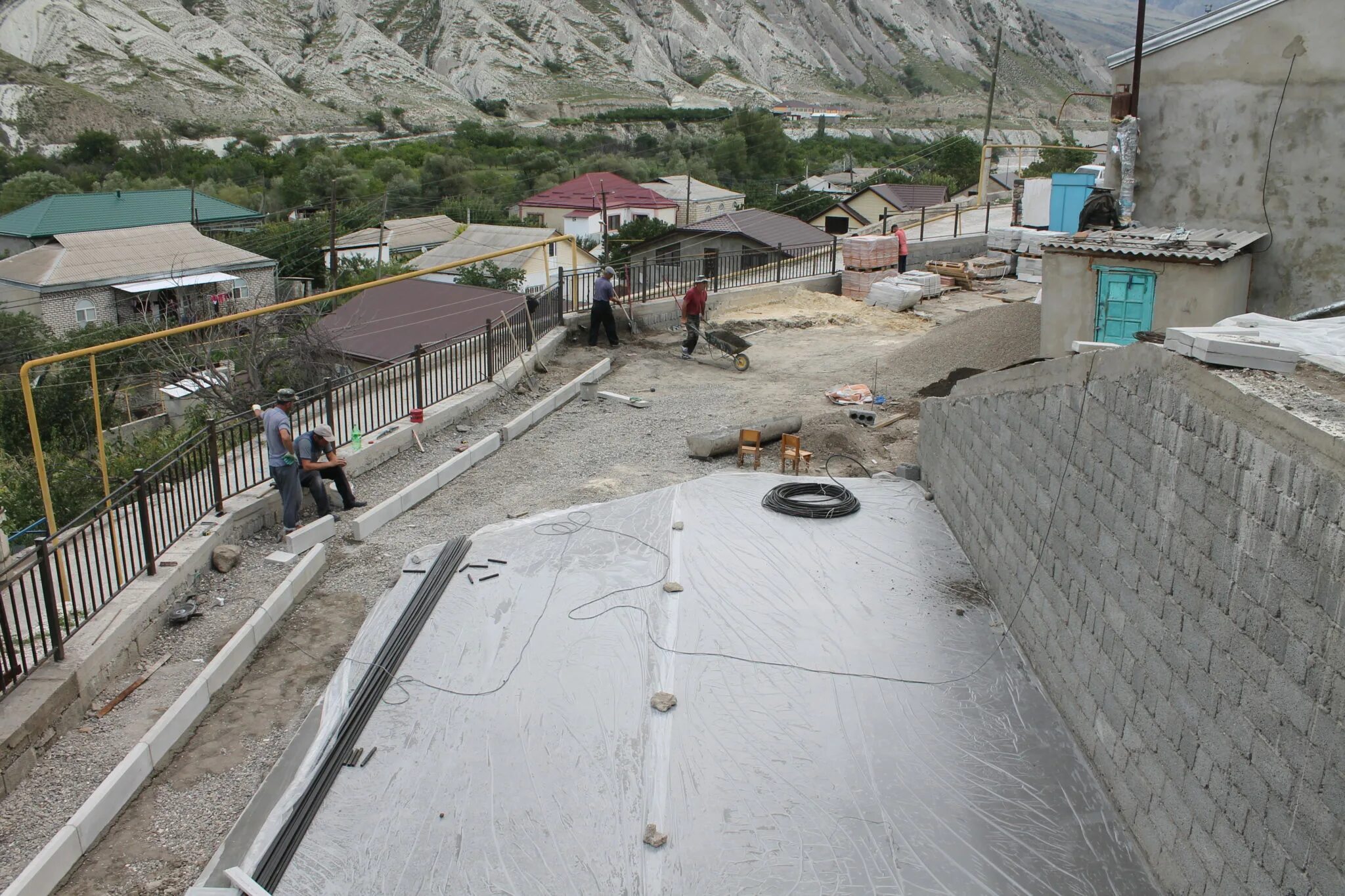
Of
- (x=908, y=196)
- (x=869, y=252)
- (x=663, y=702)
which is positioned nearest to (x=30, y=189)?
(x=908, y=196)

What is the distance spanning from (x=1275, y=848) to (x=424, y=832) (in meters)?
4.28

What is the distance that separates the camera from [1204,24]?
14453mm

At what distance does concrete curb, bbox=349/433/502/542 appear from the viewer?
10.2m

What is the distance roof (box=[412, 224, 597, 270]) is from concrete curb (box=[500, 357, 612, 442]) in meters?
25.9

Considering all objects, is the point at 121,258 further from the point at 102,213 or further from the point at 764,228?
the point at 764,228

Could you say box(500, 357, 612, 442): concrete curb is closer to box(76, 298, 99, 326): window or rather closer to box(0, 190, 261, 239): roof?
box(76, 298, 99, 326): window

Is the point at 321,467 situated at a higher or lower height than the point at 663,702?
higher

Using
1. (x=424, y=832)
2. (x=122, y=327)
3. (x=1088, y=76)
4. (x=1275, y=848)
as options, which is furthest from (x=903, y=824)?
(x=1088, y=76)

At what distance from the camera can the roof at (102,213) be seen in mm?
41500

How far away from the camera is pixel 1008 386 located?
8.46 meters

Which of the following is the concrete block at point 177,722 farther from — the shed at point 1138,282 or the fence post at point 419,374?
the shed at point 1138,282

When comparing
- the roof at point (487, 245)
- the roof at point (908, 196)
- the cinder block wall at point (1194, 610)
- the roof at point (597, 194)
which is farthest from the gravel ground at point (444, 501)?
the roof at point (597, 194)

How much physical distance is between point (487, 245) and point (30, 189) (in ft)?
92.0

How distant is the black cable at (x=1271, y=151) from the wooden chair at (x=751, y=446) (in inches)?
314
